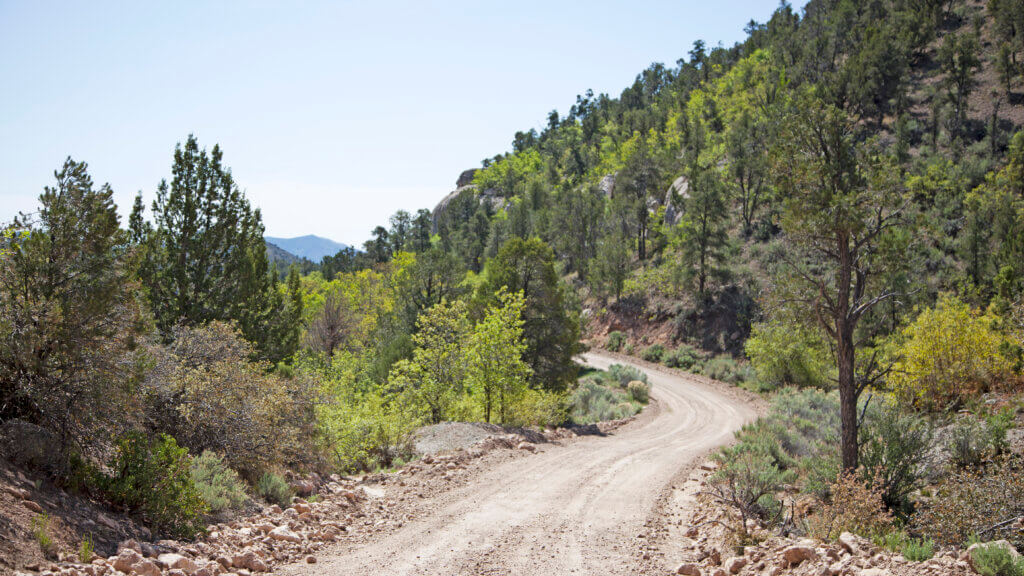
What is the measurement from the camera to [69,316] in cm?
682

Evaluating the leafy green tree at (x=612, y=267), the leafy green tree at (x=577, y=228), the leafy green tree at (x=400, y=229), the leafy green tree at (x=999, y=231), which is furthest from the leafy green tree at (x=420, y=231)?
the leafy green tree at (x=999, y=231)

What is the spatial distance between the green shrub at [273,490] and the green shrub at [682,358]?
36.9 metres

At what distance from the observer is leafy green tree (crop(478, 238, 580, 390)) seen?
23.4m

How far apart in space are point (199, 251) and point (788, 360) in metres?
30.1

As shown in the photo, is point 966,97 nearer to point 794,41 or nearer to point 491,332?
point 794,41

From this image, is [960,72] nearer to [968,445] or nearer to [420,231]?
[968,445]

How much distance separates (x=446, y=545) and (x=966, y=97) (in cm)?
6753

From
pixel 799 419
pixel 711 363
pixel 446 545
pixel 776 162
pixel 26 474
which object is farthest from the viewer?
pixel 711 363

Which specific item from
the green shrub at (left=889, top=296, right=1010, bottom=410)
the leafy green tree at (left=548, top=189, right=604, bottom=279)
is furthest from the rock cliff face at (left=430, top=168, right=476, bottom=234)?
the green shrub at (left=889, top=296, right=1010, bottom=410)

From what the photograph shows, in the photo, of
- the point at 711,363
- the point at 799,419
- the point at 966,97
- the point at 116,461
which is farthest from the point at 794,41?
the point at 116,461

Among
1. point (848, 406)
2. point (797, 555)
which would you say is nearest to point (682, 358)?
point (848, 406)

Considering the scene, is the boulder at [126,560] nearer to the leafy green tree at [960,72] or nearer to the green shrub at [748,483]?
the green shrub at [748,483]

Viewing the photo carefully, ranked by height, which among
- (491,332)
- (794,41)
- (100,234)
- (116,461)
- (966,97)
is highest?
(794,41)

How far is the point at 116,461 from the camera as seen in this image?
708 centimetres
